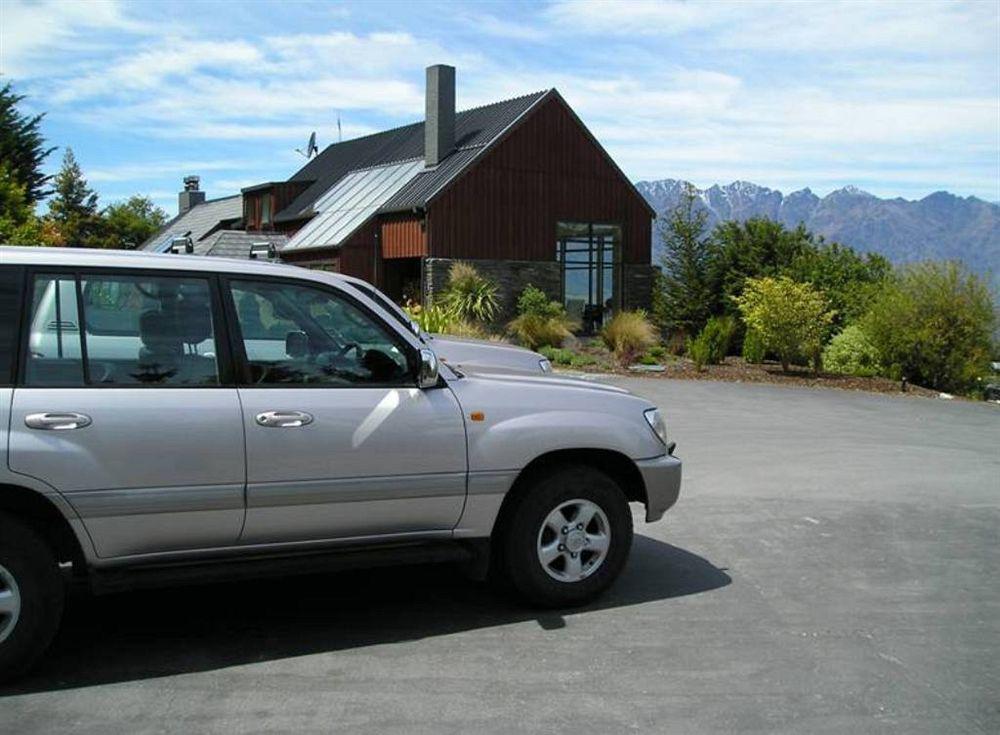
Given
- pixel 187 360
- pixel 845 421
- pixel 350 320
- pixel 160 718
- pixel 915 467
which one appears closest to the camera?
pixel 160 718

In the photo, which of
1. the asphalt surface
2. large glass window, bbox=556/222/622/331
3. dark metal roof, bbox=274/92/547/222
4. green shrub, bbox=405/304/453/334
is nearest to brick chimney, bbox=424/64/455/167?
dark metal roof, bbox=274/92/547/222

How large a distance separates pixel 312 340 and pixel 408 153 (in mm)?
31101

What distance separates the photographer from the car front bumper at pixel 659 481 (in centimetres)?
618

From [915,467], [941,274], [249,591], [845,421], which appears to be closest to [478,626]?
[249,591]

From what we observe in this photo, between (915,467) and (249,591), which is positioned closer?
(249,591)

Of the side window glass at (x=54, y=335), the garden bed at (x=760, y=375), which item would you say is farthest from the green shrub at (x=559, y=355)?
the side window glass at (x=54, y=335)

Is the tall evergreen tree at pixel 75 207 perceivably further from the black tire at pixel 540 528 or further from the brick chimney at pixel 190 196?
the black tire at pixel 540 528

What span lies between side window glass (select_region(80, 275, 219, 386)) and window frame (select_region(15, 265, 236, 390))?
0.02 m

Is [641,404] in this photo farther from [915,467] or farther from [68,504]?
[915,467]

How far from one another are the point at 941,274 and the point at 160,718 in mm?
19940

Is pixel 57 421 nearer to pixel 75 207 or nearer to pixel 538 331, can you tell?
pixel 538 331

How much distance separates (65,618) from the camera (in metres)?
5.82

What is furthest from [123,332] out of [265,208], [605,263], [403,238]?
[265,208]

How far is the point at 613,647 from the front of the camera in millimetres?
5414
